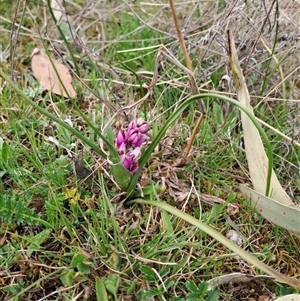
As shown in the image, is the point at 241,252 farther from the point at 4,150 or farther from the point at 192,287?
the point at 4,150

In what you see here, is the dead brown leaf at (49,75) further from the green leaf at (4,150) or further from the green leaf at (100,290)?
the green leaf at (100,290)

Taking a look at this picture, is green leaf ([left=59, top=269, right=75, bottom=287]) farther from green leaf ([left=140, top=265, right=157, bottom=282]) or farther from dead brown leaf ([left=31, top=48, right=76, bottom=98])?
dead brown leaf ([left=31, top=48, right=76, bottom=98])

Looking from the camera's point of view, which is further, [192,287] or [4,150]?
[4,150]

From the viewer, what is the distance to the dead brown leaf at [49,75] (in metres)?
1.54

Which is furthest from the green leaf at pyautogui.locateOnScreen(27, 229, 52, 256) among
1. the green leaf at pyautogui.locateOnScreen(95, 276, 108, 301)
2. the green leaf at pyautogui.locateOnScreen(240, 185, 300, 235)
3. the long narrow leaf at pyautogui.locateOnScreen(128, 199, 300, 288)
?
the green leaf at pyautogui.locateOnScreen(240, 185, 300, 235)

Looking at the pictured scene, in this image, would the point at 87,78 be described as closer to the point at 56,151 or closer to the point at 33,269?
the point at 56,151

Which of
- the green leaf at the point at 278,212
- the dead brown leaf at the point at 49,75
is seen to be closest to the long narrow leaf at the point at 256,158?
the green leaf at the point at 278,212

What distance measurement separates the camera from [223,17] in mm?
1539

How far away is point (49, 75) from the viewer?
1561 mm

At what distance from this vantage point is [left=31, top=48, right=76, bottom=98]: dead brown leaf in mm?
1543

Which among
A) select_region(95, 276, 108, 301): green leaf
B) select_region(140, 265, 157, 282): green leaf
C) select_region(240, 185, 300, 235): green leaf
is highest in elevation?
select_region(240, 185, 300, 235): green leaf

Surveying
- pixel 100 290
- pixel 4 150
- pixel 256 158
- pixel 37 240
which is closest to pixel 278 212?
pixel 256 158

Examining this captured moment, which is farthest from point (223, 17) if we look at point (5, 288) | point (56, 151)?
point (5, 288)

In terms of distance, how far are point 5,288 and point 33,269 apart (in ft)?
0.24
